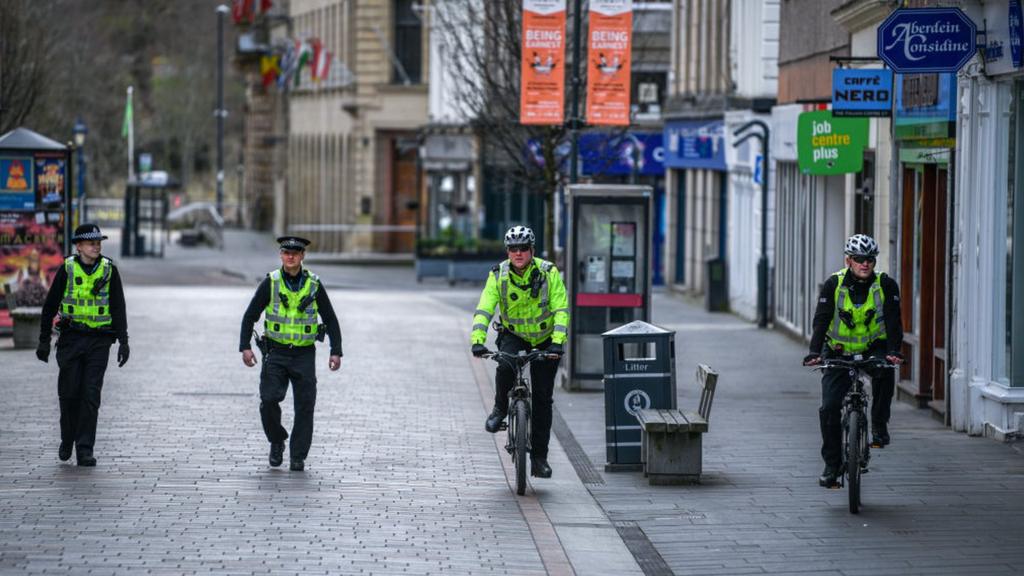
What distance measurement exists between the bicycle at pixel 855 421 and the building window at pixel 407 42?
164ft

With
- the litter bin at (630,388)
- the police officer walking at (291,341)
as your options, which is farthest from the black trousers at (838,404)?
the police officer walking at (291,341)

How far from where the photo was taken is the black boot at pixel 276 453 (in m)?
14.5

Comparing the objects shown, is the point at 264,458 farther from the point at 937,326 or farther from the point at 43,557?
the point at 937,326

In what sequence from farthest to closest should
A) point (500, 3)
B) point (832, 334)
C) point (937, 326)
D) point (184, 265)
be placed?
point (184, 265) < point (500, 3) < point (937, 326) < point (832, 334)

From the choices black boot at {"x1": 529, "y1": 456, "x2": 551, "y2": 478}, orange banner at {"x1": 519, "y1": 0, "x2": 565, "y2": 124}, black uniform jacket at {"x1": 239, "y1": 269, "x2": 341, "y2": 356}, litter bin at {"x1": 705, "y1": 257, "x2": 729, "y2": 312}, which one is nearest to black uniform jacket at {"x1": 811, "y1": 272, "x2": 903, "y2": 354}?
black boot at {"x1": 529, "y1": 456, "x2": 551, "y2": 478}

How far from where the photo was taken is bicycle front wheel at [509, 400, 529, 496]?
1354 cm

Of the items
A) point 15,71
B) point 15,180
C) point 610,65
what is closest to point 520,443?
point 610,65

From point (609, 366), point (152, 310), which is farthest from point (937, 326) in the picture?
point (152, 310)

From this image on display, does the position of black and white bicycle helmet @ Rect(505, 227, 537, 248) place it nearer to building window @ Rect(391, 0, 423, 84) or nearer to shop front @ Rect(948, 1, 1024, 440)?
shop front @ Rect(948, 1, 1024, 440)

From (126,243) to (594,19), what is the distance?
38.6 meters

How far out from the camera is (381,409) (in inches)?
742

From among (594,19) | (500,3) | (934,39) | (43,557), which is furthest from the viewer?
(500,3)

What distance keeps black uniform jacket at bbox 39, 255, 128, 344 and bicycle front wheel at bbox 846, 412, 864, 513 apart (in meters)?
5.19

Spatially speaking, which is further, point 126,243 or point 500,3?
point 126,243
